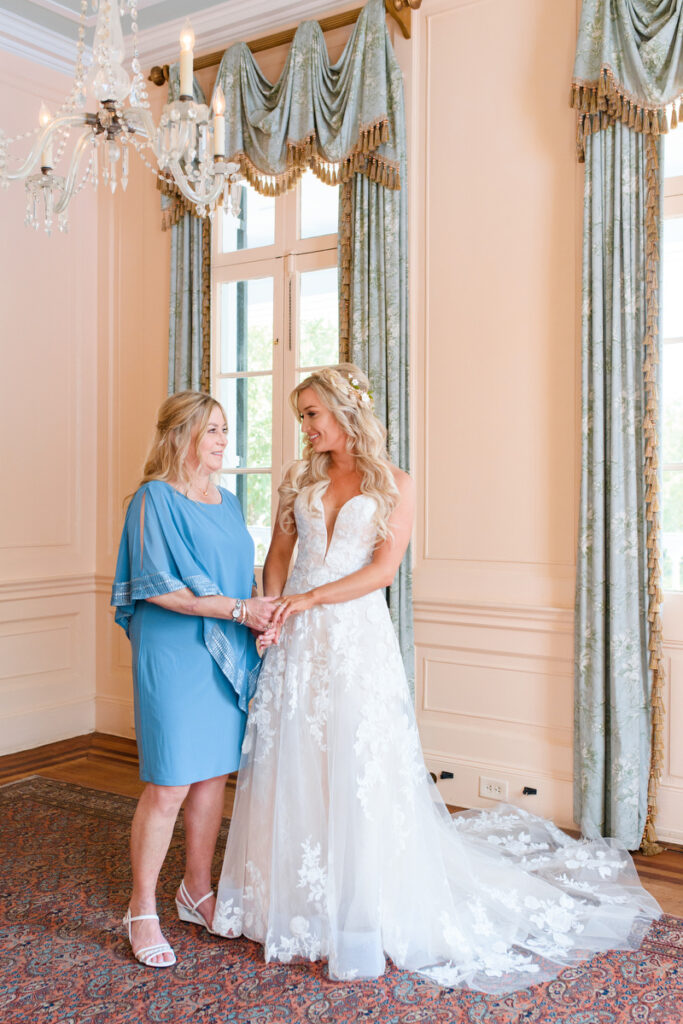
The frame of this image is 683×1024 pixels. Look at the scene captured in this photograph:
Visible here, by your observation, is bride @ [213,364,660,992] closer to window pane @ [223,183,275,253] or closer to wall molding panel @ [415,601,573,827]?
wall molding panel @ [415,601,573,827]

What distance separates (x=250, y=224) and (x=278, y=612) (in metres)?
2.92

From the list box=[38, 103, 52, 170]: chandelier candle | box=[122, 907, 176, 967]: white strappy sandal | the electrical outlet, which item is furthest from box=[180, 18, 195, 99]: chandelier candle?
the electrical outlet

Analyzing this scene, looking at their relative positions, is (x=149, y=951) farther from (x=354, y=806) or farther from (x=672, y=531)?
(x=672, y=531)

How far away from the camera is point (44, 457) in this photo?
5.12 m

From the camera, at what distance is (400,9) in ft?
13.6

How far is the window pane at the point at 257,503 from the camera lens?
4.80 m

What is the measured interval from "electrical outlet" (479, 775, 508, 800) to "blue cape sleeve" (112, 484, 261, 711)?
5.56 feet

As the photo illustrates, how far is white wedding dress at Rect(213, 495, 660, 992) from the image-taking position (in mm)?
2525

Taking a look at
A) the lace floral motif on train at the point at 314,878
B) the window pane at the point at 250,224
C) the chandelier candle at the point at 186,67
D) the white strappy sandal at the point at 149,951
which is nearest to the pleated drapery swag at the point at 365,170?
the window pane at the point at 250,224

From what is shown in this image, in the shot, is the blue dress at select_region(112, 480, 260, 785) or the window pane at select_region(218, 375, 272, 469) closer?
the blue dress at select_region(112, 480, 260, 785)

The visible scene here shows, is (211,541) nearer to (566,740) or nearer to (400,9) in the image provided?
(566,740)

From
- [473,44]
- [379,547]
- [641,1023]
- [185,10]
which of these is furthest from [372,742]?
[185,10]

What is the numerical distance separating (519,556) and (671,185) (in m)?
1.67

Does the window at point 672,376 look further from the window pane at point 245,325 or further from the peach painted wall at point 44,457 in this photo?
the peach painted wall at point 44,457
